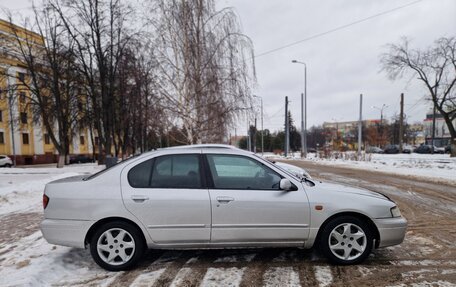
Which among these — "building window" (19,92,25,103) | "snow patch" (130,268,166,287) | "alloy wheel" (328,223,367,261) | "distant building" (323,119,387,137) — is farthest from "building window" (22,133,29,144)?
"distant building" (323,119,387,137)

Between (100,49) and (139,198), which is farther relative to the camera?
(100,49)

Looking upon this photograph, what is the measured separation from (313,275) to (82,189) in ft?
9.99

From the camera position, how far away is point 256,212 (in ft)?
12.3

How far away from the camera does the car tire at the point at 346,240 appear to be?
3852 millimetres

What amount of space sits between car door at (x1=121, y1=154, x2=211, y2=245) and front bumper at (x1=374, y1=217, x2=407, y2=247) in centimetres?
222

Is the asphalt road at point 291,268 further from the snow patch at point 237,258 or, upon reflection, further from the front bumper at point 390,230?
the front bumper at point 390,230

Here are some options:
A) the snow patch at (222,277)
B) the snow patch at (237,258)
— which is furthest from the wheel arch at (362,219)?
the snow patch at (222,277)

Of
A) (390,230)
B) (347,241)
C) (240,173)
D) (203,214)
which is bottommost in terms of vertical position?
(347,241)

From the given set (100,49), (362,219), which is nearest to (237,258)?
(362,219)

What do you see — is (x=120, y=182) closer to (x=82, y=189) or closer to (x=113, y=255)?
(x=82, y=189)

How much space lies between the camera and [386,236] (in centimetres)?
388

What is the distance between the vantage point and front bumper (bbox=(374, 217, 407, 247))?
3.86 metres

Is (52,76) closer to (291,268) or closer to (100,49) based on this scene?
(100,49)

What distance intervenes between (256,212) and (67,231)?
239cm
